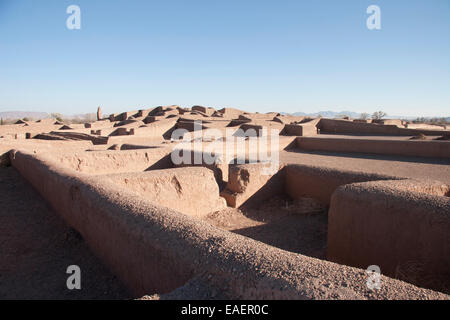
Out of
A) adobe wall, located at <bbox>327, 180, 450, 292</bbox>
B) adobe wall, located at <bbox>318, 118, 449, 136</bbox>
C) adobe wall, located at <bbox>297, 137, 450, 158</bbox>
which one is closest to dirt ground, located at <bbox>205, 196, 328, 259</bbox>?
adobe wall, located at <bbox>327, 180, 450, 292</bbox>

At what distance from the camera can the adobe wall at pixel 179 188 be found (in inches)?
209

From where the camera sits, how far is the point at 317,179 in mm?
6531

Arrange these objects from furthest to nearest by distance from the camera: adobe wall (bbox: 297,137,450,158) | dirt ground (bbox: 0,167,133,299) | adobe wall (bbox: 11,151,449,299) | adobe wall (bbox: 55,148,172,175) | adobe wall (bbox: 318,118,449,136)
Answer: adobe wall (bbox: 318,118,449,136)
adobe wall (bbox: 297,137,450,158)
adobe wall (bbox: 55,148,172,175)
dirt ground (bbox: 0,167,133,299)
adobe wall (bbox: 11,151,449,299)

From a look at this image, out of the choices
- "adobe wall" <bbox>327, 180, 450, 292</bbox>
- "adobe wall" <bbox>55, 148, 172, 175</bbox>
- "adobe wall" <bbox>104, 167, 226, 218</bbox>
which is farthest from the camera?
"adobe wall" <bbox>55, 148, 172, 175</bbox>

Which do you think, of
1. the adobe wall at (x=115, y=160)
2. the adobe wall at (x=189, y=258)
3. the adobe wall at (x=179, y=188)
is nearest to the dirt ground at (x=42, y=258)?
the adobe wall at (x=189, y=258)

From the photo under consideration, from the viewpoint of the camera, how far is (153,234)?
2443mm

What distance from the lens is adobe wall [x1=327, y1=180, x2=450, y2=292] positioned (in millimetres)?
3184

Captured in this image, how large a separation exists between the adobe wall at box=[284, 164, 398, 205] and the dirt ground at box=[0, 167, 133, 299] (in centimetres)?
480

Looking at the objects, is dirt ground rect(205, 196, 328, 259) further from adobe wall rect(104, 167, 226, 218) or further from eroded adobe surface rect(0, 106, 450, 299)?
adobe wall rect(104, 167, 226, 218)

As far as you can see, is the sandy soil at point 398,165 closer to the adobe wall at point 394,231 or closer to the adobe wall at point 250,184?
the adobe wall at point 250,184

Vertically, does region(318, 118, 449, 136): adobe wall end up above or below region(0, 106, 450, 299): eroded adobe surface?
above

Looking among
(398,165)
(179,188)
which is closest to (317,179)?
(179,188)

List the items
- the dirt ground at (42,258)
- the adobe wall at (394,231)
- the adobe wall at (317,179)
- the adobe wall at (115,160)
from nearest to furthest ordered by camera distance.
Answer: the dirt ground at (42,258) < the adobe wall at (394,231) < the adobe wall at (317,179) < the adobe wall at (115,160)
